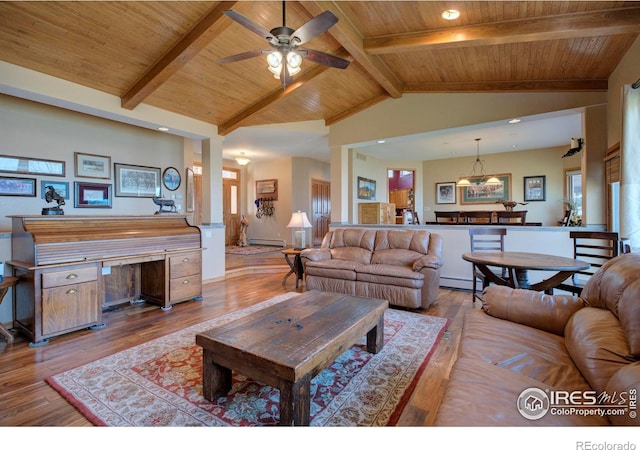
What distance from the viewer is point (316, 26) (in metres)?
2.24

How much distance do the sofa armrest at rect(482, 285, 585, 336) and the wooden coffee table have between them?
0.82 meters

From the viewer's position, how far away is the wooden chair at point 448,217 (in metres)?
5.70

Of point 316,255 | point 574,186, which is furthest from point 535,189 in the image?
point 316,255

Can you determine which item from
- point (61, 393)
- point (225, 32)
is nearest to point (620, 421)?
point (61, 393)

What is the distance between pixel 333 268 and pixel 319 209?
5344 millimetres

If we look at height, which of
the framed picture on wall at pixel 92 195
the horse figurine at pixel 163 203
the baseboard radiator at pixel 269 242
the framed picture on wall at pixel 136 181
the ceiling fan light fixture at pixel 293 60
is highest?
the ceiling fan light fixture at pixel 293 60

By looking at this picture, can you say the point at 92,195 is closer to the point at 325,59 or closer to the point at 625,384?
the point at 325,59

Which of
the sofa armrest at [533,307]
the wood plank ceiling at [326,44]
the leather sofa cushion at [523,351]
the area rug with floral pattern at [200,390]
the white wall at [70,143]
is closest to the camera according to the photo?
the leather sofa cushion at [523,351]

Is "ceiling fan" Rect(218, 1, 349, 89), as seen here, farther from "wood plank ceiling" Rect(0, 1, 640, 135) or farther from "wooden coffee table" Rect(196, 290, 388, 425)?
"wooden coffee table" Rect(196, 290, 388, 425)

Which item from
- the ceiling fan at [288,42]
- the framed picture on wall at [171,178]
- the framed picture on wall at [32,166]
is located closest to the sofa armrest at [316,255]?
the ceiling fan at [288,42]

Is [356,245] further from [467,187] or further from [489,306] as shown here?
[467,187]

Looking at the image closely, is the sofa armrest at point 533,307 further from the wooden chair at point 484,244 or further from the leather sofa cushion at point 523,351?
the wooden chair at point 484,244

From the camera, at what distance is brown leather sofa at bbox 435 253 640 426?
103 centimetres

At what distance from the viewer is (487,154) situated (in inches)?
328
